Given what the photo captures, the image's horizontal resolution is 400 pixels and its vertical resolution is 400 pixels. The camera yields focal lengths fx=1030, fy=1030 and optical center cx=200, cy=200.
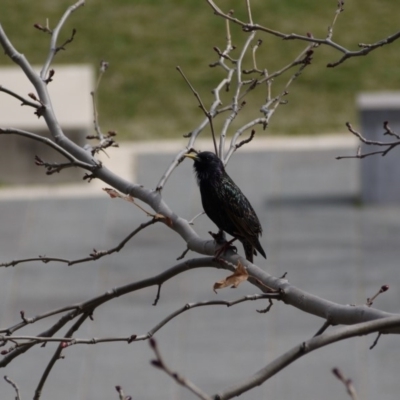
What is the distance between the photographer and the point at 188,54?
1570cm

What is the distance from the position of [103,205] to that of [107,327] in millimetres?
2540

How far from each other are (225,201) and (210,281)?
4.74m

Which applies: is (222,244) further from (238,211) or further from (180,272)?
(238,211)

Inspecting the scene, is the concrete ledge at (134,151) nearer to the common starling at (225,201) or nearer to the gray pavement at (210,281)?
the gray pavement at (210,281)

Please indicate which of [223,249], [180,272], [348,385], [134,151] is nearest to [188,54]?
[134,151]

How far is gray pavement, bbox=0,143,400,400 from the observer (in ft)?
26.1

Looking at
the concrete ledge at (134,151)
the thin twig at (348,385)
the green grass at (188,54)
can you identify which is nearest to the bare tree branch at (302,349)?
the thin twig at (348,385)

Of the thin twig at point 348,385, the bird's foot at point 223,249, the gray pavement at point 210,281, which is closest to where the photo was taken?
the thin twig at point 348,385

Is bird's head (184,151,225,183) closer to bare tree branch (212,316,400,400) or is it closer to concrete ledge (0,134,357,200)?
bare tree branch (212,316,400,400)

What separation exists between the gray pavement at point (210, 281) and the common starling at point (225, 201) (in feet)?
10.5

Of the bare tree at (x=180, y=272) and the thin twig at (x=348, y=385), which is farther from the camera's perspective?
the bare tree at (x=180, y=272)

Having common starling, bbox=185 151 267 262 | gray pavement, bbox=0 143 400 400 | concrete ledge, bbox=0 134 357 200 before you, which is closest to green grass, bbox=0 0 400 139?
concrete ledge, bbox=0 134 357 200

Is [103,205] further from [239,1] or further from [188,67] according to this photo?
[239,1]

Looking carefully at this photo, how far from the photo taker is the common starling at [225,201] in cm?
472
